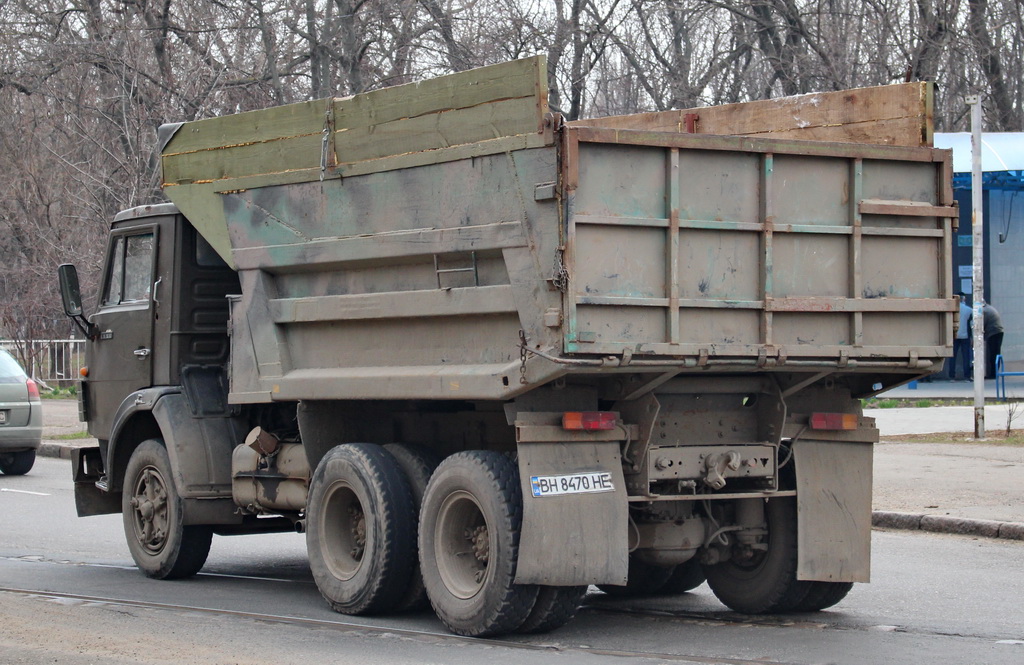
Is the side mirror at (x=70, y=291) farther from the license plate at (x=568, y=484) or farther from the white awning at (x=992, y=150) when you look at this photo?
the white awning at (x=992, y=150)

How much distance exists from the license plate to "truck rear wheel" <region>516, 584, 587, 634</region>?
1.89ft

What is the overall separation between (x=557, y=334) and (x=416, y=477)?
1666 millimetres

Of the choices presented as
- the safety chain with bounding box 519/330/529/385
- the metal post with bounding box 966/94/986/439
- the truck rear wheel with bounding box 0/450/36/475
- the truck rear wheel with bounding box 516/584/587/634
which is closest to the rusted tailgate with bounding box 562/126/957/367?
the safety chain with bounding box 519/330/529/385

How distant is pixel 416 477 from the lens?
7.76 m

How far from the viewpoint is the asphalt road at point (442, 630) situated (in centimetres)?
669

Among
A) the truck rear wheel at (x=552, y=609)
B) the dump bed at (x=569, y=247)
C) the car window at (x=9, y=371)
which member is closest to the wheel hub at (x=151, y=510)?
the dump bed at (x=569, y=247)

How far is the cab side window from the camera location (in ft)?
32.0

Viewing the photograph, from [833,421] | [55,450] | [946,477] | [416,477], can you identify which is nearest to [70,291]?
[416,477]

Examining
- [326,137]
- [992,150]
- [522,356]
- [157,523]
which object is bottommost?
[157,523]

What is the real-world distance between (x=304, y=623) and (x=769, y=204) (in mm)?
3318

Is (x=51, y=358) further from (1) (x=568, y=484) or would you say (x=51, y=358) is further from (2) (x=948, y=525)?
(1) (x=568, y=484)

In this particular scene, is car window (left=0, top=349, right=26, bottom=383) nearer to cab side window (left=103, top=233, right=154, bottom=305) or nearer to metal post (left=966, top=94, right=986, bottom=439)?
cab side window (left=103, top=233, right=154, bottom=305)

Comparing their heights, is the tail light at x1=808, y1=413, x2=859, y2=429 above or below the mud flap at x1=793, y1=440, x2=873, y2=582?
above

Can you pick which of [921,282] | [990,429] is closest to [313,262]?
[921,282]
